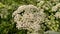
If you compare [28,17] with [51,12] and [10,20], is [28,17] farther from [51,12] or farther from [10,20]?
[51,12]

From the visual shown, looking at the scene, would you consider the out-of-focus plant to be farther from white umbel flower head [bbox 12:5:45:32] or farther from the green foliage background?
white umbel flower head [bbox 12:5:45:32]

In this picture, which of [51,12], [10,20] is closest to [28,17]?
[10,20]

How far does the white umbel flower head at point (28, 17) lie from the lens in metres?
2.71

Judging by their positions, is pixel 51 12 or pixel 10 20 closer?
pixel 10 20

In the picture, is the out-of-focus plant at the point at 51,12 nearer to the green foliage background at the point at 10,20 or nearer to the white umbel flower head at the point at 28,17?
the green foliage background at the point at 10,20

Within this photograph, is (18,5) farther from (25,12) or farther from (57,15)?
(57,15)

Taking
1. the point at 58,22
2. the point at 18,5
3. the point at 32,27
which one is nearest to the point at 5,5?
the point at 18,5

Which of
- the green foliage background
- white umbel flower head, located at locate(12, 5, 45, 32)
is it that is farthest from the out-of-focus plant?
white umbel flower head, located at locate(12, 5, 45, 32)

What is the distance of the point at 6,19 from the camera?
2.88 meters

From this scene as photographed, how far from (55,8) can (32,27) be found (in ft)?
1.76

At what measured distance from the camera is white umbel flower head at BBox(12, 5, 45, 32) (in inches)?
106

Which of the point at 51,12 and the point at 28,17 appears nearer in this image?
the point at 28,17

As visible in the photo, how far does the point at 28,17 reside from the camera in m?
2.77

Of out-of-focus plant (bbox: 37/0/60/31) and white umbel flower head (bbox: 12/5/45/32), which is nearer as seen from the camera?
white umbel flower head (bbox: 12/5/45/32)
